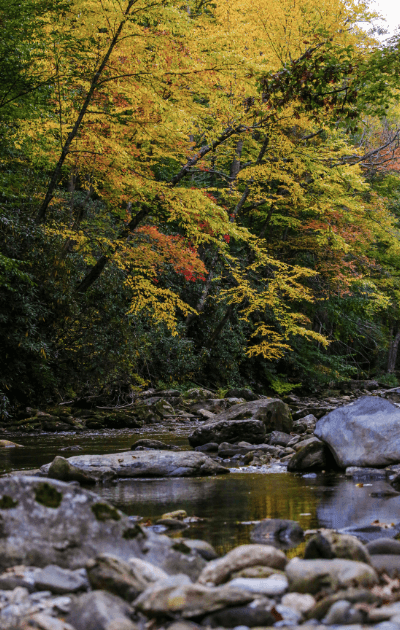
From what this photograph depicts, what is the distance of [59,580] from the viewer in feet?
7.75

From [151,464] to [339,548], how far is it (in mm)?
3570

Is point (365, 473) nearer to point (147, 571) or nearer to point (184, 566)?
point (184, 566)

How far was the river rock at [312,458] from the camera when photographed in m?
6.28

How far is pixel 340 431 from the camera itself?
6.15 m

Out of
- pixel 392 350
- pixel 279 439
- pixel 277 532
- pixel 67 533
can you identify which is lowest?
pixel 279 439

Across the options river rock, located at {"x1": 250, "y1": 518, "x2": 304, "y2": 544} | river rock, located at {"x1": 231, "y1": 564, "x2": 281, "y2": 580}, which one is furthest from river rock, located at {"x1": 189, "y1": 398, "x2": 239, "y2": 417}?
river rock, located at {"x1": 231, "y1": 564, "x2": 281, "y2": 580}

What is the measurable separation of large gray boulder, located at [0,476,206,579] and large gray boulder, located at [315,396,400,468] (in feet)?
12.4

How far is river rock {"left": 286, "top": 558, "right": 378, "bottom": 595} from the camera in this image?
2.22 meters

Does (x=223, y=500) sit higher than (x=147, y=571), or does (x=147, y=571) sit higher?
(x=147, y=571)

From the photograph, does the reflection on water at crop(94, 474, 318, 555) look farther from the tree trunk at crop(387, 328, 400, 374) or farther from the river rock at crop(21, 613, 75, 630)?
the tree trunk at crop(387, 328, 400, 374)

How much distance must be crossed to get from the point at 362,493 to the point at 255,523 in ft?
4.74

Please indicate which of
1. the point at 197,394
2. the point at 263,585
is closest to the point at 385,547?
the point at 263,585

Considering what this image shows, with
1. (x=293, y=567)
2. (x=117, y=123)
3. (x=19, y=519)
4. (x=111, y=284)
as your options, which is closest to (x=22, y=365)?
(x=111, y=284)

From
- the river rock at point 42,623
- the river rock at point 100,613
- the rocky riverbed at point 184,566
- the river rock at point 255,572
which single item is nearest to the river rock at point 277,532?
the rocky riverbed at point 184,566
